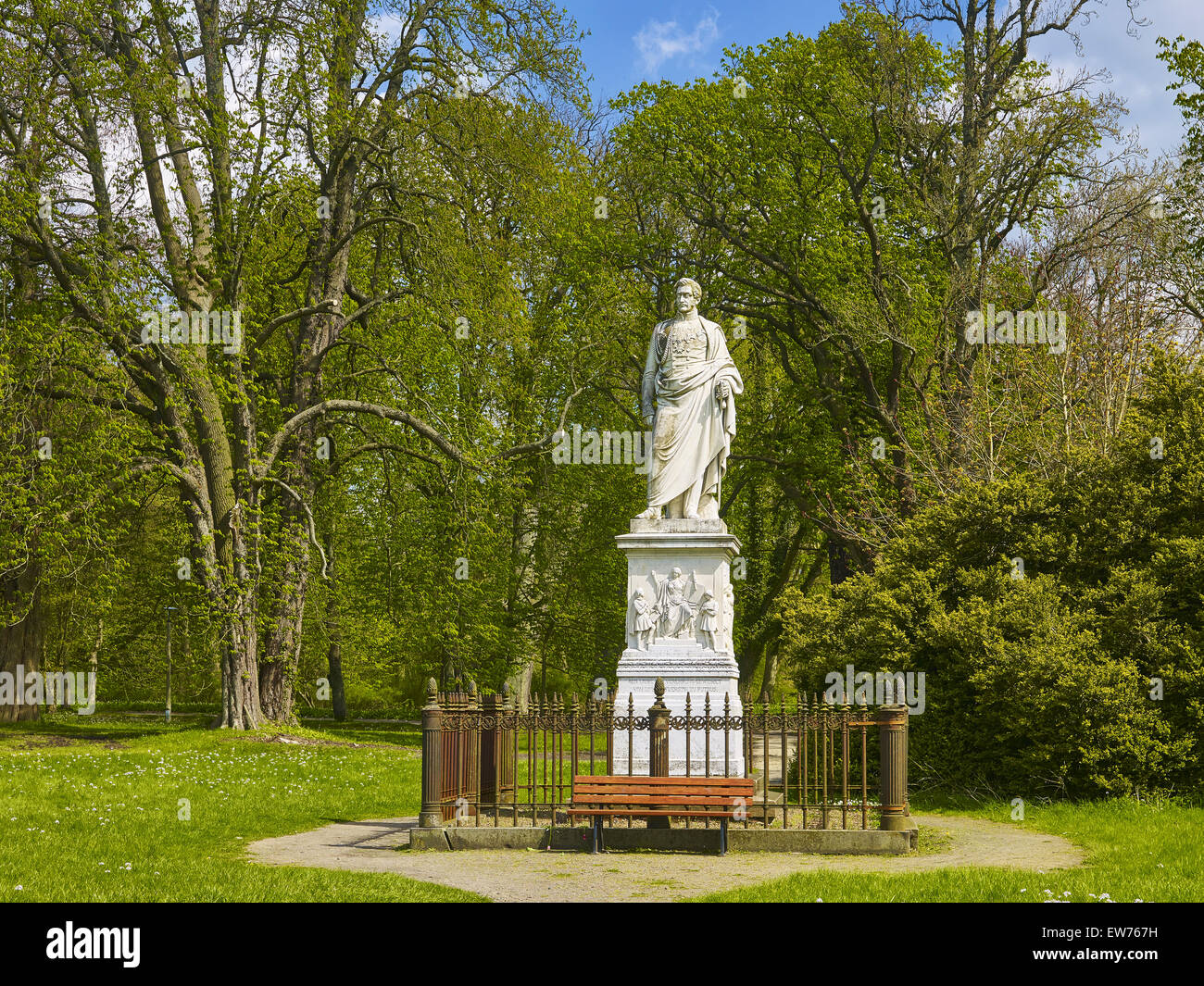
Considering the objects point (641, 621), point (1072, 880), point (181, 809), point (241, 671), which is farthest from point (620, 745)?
point (241, 671)

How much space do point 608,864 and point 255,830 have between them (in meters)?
3.92

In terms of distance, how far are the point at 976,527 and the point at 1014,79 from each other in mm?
13928

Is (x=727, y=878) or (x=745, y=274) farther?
(x=745, y=274)

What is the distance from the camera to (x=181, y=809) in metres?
12.1

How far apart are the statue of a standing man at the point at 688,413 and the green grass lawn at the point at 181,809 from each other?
→ 471cm

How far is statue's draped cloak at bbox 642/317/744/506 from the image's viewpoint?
1267cm

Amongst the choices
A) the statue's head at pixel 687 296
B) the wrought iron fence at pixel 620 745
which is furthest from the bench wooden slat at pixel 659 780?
the statue's head at pixel 687 296

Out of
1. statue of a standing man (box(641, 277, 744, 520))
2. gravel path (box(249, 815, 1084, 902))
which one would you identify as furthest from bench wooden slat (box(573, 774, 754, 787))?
statue of a standing man (box(641, 277, 744, 520))

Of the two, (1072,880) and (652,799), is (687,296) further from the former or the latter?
(1072,880)

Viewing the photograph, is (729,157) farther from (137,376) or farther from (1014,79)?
(137,376)

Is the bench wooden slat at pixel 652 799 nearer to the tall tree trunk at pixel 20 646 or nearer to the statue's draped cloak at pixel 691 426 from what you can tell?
the statue's draped cloak at pixel 691 426

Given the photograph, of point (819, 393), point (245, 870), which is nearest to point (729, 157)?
point (819, 393)

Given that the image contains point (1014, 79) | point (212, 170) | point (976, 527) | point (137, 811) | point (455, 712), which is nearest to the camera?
point (455, 712)

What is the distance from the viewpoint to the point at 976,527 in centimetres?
Answer: 1553
